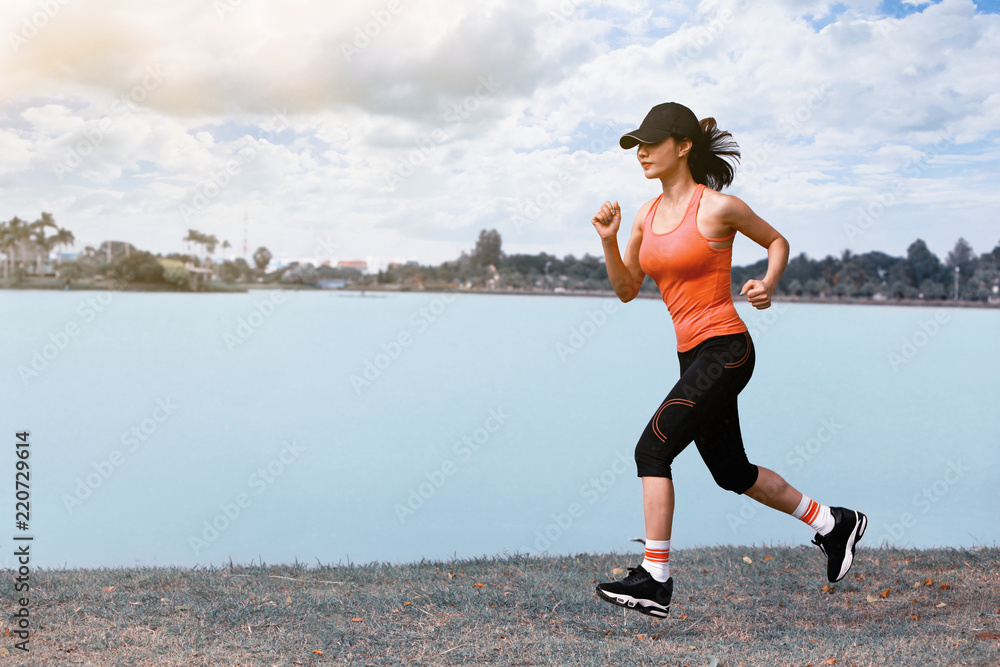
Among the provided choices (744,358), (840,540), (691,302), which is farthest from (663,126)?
(840,540)

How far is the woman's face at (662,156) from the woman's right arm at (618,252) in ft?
0.71

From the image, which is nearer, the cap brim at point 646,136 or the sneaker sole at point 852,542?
the cap brim at point 646,136

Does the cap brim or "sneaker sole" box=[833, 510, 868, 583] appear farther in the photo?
"sneaker sole" box=[833, 510, 868, 583]

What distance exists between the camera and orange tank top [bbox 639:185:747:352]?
3.73m

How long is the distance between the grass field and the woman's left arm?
1671 millimetres

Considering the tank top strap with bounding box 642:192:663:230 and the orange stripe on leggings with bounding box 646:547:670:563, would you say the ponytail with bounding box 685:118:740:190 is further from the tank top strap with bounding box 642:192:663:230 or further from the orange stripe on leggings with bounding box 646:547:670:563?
the orange stripe on leggings with bounding box 646:547:670:563

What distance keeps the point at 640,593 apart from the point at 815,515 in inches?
41.5

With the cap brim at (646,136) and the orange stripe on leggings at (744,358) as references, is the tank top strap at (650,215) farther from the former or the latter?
the orange stripe on leggings at (744,358)

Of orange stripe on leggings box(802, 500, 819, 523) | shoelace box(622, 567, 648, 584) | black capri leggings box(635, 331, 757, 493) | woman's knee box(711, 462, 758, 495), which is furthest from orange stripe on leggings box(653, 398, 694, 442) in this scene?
→ orange stripe on leggings box(802, 500, 819, 523)

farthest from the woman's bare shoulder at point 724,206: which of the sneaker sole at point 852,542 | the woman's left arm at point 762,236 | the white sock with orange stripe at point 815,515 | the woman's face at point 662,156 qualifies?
the sneaker sole at point 852,542

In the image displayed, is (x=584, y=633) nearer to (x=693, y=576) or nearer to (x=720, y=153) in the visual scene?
(x=693, y=576)

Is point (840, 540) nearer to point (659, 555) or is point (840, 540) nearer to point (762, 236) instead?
point (659, 555)

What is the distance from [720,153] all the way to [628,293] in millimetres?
771

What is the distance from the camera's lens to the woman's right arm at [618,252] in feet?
12.9
